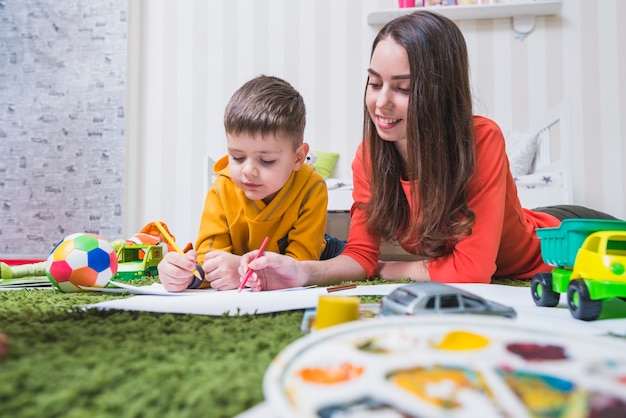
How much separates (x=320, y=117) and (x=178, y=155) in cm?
81

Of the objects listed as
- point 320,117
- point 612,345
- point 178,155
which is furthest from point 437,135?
point 178,155

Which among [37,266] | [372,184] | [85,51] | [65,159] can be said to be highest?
[85,51]

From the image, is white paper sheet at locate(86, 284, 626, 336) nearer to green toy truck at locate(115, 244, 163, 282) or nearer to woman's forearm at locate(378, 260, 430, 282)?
woman's forearm at locate(378, 260, 430, 282)

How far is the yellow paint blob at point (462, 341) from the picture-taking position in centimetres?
33

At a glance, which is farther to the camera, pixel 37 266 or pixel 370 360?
pixel 37 266

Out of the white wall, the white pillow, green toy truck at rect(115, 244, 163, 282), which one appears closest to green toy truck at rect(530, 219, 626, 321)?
green toy truck at rect(115, 244, 163, 282)

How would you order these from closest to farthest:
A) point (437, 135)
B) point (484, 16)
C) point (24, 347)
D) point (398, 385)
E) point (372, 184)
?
point (398, 385)
point (24, 347)
point (437, 135)
point (372, 184)
point (484, 16)

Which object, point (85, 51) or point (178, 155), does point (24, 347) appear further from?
point (85, 51)

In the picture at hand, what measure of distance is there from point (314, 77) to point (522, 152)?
1111mm

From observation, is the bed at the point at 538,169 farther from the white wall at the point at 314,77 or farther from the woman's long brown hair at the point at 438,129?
the woman's long brown hair at the point at 438,129

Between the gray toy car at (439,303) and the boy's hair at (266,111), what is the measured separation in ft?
2.03

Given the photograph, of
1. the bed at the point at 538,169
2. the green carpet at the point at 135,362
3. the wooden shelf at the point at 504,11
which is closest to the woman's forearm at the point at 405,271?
the green carpet at the point at 135,362

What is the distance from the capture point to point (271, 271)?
2.81 ft

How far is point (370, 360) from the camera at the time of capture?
305 mm
